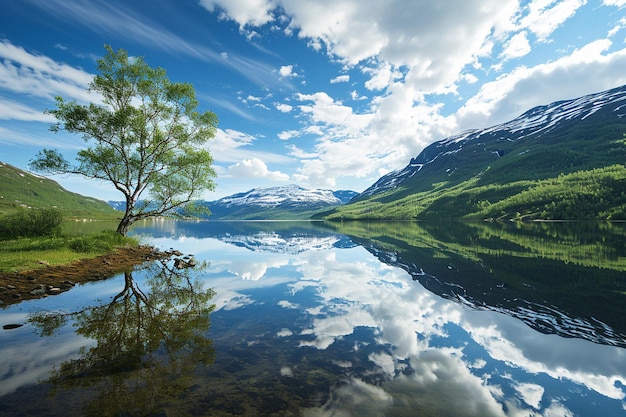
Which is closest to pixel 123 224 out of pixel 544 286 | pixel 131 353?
pixel 131 353

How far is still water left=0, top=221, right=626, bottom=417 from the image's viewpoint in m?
8.73

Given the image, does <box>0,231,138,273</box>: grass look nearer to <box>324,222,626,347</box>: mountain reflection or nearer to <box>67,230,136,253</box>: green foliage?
<box>67,230,136,253</box>: green foliage

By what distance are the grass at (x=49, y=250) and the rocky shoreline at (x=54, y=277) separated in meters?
0.83

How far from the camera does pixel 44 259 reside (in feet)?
84.9

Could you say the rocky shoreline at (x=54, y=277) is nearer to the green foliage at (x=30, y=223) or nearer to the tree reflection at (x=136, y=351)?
the tree reflection at (x=136, y=351)

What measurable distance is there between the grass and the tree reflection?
33.7 feet

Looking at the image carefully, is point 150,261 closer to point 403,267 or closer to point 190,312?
point 190,312

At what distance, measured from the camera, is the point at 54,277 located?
22703mm

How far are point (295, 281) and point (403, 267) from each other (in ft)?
44.7

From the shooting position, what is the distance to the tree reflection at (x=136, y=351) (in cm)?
845

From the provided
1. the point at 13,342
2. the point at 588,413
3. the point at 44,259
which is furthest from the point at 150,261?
the point at 588,413

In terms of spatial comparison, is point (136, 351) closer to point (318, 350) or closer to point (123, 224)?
point (318, 350)

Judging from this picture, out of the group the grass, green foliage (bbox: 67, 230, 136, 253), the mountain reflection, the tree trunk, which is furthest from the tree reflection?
the tree trunk

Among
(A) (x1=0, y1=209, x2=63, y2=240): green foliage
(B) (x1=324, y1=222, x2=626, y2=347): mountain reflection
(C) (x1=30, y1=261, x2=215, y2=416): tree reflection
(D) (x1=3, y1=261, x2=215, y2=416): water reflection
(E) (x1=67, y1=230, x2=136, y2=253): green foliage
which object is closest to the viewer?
(D) (x1=3, y1=261, x2=215, y2=416): water reflection
